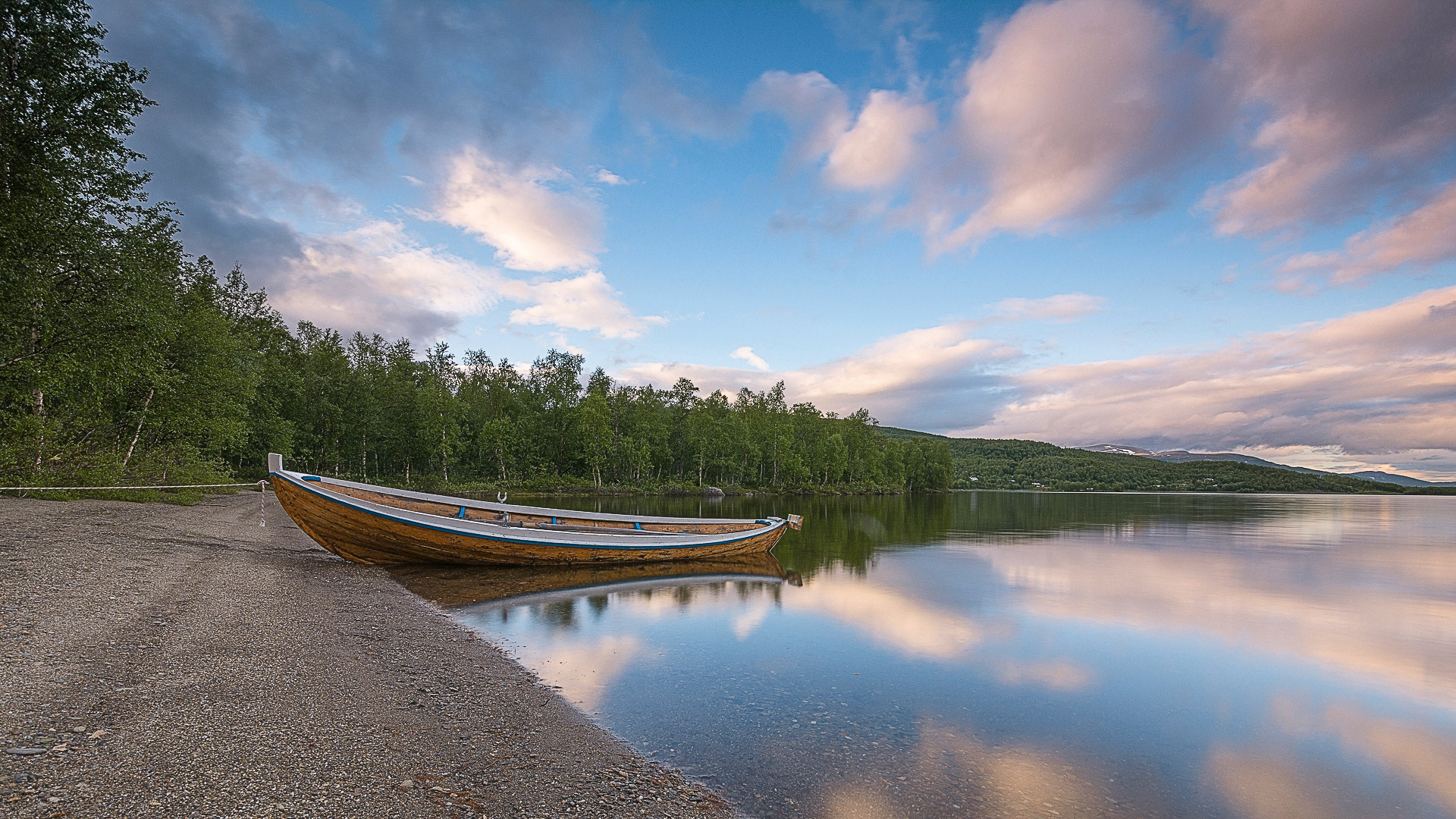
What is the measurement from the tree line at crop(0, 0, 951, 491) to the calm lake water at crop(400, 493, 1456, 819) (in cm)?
1243

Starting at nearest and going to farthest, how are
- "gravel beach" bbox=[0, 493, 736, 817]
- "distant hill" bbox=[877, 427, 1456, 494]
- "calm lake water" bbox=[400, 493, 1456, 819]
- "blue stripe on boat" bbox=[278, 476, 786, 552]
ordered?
1. "gravel beach" bbox=[0, 493, 736, 817]
2. "calm lake water" bbox=[400, 493, 1456, 819]
3. "blue stripe on boat" bbox=[278, 476, 786, 552]
4. "distant hill" bbox=[877, 427, 1456, 494]

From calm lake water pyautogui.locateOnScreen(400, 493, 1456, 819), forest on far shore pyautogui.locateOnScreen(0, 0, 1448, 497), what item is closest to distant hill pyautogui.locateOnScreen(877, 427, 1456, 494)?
forest on far shore pyautogui.locateOnScreen(0, 0, 1448, 497)

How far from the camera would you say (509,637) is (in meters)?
9.86

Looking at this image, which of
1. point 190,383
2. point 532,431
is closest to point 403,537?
point 190,383

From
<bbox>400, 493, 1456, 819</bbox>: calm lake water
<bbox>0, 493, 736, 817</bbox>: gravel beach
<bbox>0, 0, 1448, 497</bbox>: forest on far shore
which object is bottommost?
<bbox>400, 493, 1456, 819</bbox>: calm lake water

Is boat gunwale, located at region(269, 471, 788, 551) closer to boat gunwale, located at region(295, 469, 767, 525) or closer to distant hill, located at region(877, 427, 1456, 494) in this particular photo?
boat gunwale, located at region(295, 469, 767, 525)

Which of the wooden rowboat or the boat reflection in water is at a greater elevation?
the wooden rowboat

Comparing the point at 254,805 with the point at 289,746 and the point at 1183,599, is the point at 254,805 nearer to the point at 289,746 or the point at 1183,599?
the point at 289,746

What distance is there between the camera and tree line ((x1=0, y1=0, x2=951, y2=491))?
52.9 ft

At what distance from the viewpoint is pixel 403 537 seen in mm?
14906

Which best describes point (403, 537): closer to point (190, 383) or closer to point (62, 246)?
point (62, 246)

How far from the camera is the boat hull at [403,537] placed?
14547mm

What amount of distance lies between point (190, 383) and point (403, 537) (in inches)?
905

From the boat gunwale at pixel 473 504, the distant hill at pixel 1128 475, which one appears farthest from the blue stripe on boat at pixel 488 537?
the distant hill at pixel 1128 475
